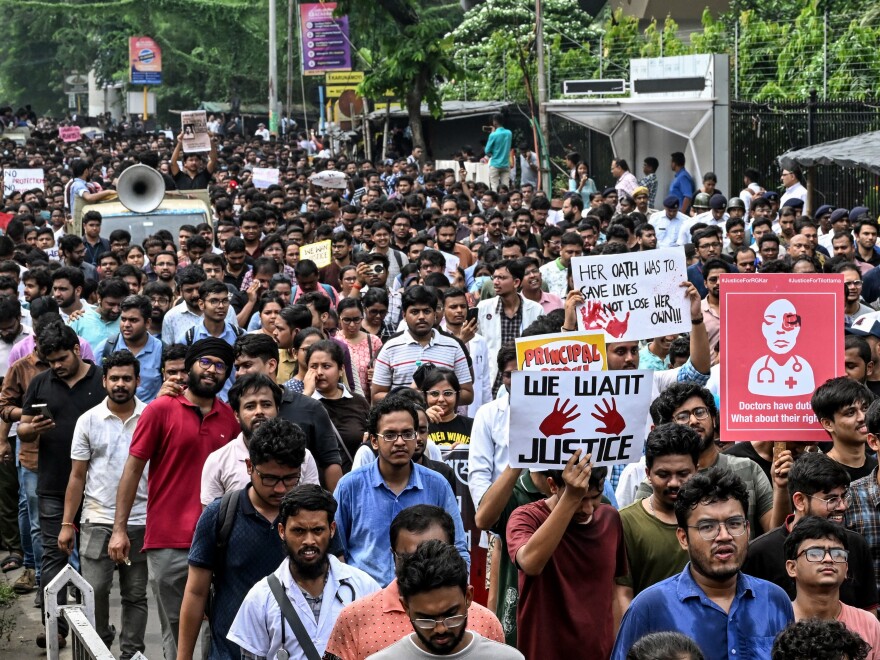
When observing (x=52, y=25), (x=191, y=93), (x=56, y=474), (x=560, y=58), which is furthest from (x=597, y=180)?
(x=52, y=25)

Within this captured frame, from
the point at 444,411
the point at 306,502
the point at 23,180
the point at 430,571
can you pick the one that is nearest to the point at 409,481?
the point at 306,502

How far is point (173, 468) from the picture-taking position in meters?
7.16

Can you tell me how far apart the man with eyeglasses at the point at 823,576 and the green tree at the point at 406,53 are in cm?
2717

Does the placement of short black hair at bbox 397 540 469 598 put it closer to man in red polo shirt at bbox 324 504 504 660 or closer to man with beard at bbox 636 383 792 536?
man in red polo shirt at bbox 324 504 504 660

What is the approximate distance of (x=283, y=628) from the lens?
514 cm

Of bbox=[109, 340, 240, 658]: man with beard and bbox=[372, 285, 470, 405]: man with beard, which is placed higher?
bbox=[372, 285, 470, 405]: man with beard

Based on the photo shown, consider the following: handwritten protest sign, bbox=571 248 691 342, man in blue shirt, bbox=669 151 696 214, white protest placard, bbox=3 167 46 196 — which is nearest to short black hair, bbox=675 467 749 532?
handwritten protest sign, bbox=571 248 691 342

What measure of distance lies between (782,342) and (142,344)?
4.42m

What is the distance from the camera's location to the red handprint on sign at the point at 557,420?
5.34m

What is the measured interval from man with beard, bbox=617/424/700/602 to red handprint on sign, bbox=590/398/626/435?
0.12 m

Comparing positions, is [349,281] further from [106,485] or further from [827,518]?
[827,518]

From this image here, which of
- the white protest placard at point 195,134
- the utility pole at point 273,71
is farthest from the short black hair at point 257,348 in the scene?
the utility pole at point 273,71

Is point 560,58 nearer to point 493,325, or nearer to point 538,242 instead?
point 538,242

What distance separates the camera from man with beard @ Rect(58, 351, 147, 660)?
25.5ft
